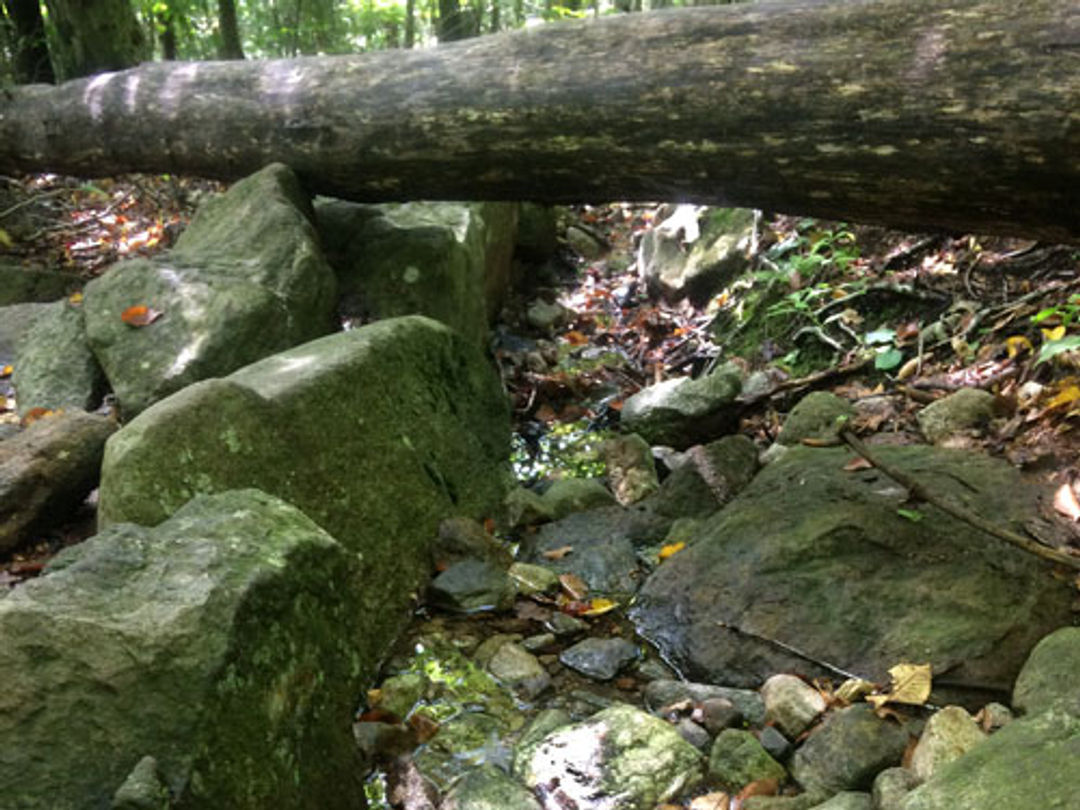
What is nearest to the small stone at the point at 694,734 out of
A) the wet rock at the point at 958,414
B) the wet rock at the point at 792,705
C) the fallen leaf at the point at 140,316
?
the wet rock at the point at 792,705

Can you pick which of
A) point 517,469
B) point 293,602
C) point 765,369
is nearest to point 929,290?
point 765,369

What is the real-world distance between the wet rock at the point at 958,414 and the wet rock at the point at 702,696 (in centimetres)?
154

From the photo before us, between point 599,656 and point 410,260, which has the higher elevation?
point 410,260

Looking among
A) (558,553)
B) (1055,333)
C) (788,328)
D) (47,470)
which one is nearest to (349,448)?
(558,553)

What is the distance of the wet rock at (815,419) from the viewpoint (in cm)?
410

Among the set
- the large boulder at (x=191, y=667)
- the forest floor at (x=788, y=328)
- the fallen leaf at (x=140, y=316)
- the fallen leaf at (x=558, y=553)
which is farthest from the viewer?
the fallen leaf at (x=140, y=316)

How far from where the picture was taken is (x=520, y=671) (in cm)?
302

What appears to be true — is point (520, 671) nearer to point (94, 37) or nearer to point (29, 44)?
point (94, 37)

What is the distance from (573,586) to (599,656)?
46cm

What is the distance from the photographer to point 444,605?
336cm

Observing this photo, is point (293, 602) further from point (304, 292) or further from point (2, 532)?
point (304, 292)

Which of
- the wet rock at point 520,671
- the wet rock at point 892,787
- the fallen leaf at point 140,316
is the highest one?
the fallen leaf at point 140,316

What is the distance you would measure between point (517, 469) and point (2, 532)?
7.76ft

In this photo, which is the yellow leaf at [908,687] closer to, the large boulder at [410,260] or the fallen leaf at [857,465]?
the fallen leaf at [857,465]
